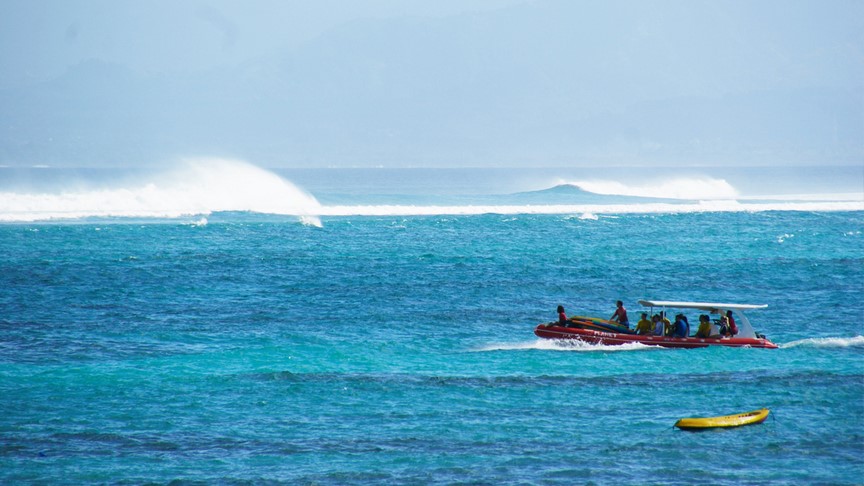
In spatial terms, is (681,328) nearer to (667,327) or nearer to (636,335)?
(667,327)

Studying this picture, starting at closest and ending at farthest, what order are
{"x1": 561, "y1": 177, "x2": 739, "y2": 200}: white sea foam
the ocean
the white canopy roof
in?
the ocean → the white canopy roof → {"x1": 561, "y1": 177, "x2": 739, "y2": 200}: white sea foam

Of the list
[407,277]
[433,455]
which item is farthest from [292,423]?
[407,277]

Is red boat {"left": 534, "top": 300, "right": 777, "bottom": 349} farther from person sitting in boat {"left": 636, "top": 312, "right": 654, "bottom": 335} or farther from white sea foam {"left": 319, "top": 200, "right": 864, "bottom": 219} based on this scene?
white sea foam {"left": 319, "top": 200, "right": 864, "bottom": 219}

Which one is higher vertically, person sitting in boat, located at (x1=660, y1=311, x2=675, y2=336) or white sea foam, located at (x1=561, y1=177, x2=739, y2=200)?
white sea foam, located at (x1=561, y1=177, x2=739, y2=200)

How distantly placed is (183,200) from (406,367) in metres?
60.7

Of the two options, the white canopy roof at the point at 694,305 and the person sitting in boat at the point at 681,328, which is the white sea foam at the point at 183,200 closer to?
the white canopy roof at the point at 694,305

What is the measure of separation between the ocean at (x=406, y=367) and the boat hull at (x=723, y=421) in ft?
0.68

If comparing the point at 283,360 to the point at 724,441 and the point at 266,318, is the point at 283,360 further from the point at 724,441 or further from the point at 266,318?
the point at 724,441

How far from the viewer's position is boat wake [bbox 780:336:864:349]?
86.6 feet

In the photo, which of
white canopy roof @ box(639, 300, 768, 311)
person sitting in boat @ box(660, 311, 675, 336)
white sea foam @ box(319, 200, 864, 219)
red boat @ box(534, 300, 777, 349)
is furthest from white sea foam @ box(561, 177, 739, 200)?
person sitting in boat @ box(660, 311, 675, 336)

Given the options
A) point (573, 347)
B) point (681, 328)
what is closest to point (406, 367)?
point (573, 347)

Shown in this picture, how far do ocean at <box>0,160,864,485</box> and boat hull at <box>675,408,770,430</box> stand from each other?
0.21 m

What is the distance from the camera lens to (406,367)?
953 inches

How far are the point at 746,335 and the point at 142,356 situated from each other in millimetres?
16993
